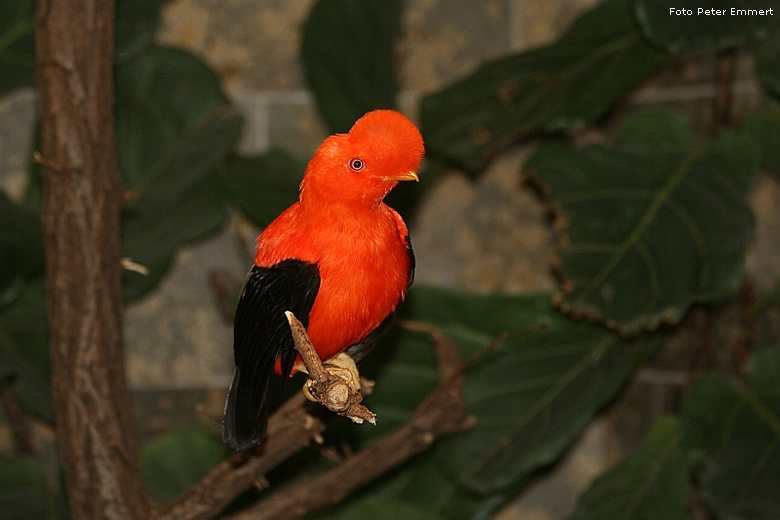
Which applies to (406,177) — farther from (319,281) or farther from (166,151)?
(166,151)

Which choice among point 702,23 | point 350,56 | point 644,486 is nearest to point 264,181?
point 350,56

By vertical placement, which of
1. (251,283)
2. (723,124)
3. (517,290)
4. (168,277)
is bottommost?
(517,290)

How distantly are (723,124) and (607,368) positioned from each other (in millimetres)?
502

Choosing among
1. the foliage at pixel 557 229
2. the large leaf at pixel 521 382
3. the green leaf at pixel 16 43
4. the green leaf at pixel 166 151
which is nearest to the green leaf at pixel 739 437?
the foliage at pixel 557 229

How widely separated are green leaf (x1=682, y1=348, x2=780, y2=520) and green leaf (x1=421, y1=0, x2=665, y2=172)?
0.51 meters

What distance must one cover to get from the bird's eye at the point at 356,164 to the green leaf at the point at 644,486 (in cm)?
112

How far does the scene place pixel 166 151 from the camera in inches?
57.2

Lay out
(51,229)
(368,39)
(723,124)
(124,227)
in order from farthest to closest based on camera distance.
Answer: (723,124) → (124,227) → (368,39) → (51,229)

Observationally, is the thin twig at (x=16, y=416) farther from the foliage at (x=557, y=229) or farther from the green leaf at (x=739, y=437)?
the green leaf at (x=739, y=437)

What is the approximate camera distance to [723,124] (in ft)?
4.86

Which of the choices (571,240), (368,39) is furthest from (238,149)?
(571,240)

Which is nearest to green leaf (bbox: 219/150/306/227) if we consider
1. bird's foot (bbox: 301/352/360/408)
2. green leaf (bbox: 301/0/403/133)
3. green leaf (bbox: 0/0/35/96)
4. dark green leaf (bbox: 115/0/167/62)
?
green leaf (bbox: 301/0/403/133)

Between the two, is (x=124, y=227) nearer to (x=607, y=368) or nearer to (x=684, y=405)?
(x=607, y=368)

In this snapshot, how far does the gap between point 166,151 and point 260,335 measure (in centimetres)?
109
